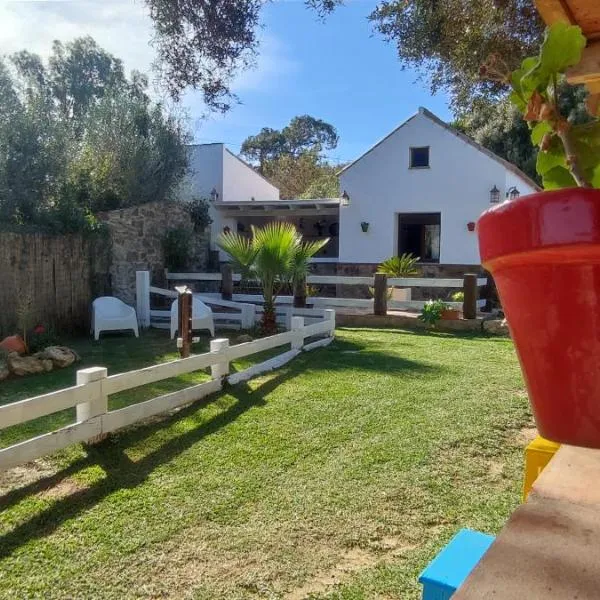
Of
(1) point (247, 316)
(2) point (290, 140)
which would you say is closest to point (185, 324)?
(1) point (247, 316)

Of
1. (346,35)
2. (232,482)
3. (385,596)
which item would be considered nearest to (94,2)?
(346,35)

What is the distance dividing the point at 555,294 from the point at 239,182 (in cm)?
1871

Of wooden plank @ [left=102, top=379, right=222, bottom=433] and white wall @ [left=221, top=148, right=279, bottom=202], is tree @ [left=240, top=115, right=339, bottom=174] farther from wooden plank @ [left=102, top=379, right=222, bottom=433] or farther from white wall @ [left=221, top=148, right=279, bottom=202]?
wooden plank @ [left=102, top=379, right=222, bottom=433]

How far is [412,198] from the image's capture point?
14703 millimetres

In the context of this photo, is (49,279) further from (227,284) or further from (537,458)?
(537,458)

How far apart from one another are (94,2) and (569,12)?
5.18m

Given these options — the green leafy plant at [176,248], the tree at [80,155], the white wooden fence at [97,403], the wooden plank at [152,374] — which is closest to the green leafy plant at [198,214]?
the tree at [80,155]

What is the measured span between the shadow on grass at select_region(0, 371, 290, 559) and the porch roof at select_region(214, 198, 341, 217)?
1118 centimetres

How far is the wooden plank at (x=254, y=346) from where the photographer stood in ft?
18.0

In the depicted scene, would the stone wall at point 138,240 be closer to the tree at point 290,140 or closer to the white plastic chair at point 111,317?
the white plastic chair at point 111,317

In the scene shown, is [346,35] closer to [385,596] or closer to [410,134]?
[385,596]

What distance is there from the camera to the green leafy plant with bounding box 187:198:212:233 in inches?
542

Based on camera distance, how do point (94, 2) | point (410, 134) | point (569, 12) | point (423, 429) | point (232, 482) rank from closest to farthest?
1. point (569, 12)
2. point (232, 482)
3. point (423, 429)
4. point (94, 2)
5. point (410, 134)

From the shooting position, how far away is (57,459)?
3.60m
